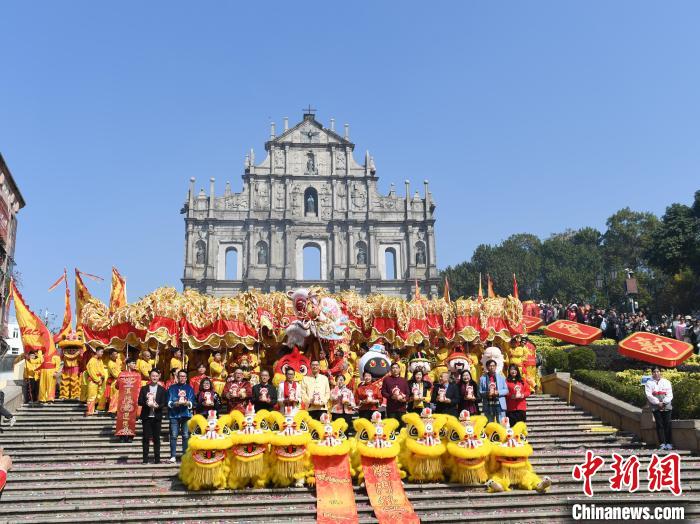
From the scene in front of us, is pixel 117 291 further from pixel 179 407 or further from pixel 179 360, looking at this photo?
pixel 179 407

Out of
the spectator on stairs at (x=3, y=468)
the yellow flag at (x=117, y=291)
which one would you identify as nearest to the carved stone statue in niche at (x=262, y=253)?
the yellow flag at (x=117, y=291)

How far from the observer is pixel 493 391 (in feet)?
Result: 31.0

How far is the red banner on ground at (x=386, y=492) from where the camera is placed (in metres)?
7.17

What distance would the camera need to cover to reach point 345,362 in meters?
12.5

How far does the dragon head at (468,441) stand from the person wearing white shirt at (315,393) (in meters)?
2.29

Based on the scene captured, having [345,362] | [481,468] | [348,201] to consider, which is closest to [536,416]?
[345,362]

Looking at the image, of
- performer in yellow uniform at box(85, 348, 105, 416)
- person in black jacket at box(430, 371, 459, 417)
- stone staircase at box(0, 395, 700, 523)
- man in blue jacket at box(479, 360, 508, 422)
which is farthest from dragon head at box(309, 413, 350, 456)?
performer in yellow uniform at box(85, 348, 105, 416)

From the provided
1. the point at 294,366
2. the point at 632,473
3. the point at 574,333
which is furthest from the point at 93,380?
the point at 574,333

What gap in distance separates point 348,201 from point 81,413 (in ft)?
124

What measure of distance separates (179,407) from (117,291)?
978 centimetres

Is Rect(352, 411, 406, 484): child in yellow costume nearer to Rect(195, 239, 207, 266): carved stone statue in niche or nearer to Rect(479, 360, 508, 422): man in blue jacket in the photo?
Rect(479, 360, 508, 422): man in blue jacket

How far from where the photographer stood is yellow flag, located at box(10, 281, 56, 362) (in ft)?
49.4

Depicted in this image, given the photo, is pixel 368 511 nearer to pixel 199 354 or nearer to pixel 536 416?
pixel 536 416

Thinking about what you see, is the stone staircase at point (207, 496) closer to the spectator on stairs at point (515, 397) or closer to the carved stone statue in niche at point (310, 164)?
the spectator on stairs at point (515, 397)
